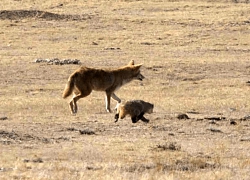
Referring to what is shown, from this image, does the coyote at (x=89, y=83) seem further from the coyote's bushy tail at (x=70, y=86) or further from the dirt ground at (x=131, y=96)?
the dirt ground at (x=131, y=96)

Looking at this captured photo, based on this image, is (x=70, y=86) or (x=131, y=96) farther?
(x=131, y=96)

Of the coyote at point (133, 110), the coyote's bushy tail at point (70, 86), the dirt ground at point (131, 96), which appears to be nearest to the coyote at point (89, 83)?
the coyote's bushy tail at point (70, 86)

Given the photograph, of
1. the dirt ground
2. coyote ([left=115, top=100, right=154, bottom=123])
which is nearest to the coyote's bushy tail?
the dirt ground

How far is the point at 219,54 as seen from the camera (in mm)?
31578

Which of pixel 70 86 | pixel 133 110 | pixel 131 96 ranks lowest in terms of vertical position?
pixel 131 96

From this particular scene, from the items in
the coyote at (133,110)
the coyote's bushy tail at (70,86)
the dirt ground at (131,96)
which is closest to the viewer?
the dirt ground at (131,96)

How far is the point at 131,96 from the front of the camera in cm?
2120

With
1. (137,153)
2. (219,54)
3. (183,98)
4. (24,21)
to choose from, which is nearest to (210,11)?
(24,21)

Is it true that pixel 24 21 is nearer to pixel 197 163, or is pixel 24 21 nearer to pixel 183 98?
pixel 183 98

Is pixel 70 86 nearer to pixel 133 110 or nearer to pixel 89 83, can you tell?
pixel 89 83

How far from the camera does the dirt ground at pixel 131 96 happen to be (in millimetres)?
11898

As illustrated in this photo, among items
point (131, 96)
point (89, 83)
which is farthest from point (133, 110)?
point (131, 96)

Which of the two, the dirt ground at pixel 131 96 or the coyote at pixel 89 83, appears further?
the coyote at pixel 89 83

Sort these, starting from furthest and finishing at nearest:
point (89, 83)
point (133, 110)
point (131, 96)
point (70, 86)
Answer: point (131, 96) → point (89, 83) → point (70, 86) → point (133, 110)
